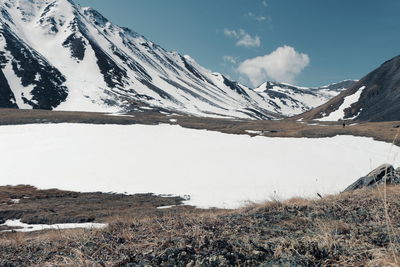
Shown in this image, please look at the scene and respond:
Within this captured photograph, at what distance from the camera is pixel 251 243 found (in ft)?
14.4

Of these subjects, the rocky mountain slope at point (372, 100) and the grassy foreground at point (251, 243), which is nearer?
the grassy foreground at point (251, 243)

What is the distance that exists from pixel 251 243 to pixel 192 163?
139 ft

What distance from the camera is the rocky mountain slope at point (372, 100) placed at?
133 meters

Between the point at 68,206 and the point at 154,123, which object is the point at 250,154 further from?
the point at 154,123

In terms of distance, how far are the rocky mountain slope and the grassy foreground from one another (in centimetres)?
12954

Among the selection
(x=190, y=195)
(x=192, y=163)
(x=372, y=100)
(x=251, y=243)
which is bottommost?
(x=190, y=195)

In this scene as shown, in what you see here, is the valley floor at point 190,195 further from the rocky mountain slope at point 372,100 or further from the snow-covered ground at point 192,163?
the rocky mountain slope at point 372,100

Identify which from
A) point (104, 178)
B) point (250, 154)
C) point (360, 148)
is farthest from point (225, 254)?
point (360, 148)

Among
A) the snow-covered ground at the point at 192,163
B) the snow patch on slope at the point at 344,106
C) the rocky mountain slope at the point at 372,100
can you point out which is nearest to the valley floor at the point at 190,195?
the snow-covered ground at the point at 192,163

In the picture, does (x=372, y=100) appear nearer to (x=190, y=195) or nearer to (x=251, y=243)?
(x=190, y=195)

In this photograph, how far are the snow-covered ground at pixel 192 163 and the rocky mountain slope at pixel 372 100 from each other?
277 feet

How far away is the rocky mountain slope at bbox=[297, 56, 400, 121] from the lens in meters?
133

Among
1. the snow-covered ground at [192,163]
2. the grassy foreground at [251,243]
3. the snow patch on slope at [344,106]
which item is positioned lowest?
the snow-covered ground at [192,163]

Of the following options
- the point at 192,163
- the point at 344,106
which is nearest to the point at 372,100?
the point at 344,106
